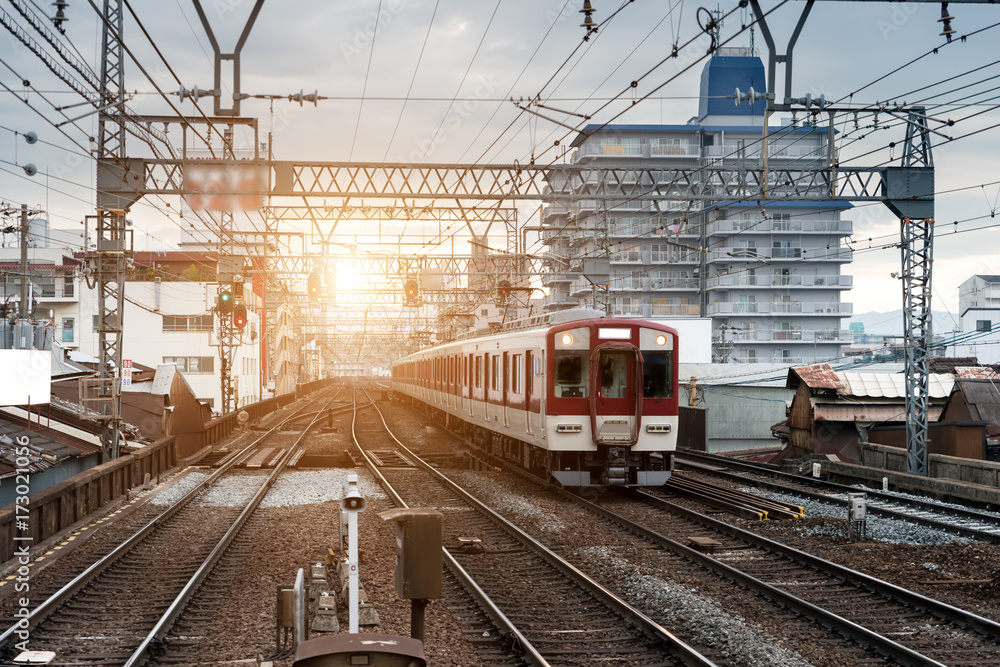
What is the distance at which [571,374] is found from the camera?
45.3 feet

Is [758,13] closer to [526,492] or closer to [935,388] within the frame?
[526,492]

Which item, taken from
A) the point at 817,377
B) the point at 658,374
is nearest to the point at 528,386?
the point at 658,374

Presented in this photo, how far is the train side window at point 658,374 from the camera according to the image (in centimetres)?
1402

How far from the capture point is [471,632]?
23.1ft

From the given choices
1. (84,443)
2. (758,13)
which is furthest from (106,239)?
(758,13)

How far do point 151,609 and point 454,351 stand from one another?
17.3 m

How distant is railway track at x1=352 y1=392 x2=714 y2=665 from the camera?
6.48 metres

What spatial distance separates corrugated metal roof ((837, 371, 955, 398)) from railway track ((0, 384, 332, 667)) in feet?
45.6

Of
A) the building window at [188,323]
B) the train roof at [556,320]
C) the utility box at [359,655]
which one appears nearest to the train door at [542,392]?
the train roof at [556,320]

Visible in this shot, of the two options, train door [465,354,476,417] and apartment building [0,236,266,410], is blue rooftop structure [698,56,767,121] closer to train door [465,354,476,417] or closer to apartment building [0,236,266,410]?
apartment building [0,236,266,410]

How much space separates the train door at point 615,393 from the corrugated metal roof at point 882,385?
8.02m

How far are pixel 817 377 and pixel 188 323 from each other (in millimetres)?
34644

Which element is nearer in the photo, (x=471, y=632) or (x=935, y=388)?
(x=471, y=632)

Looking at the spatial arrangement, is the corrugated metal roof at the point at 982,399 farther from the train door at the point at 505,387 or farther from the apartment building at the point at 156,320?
the apartment building at the point at 156,320
